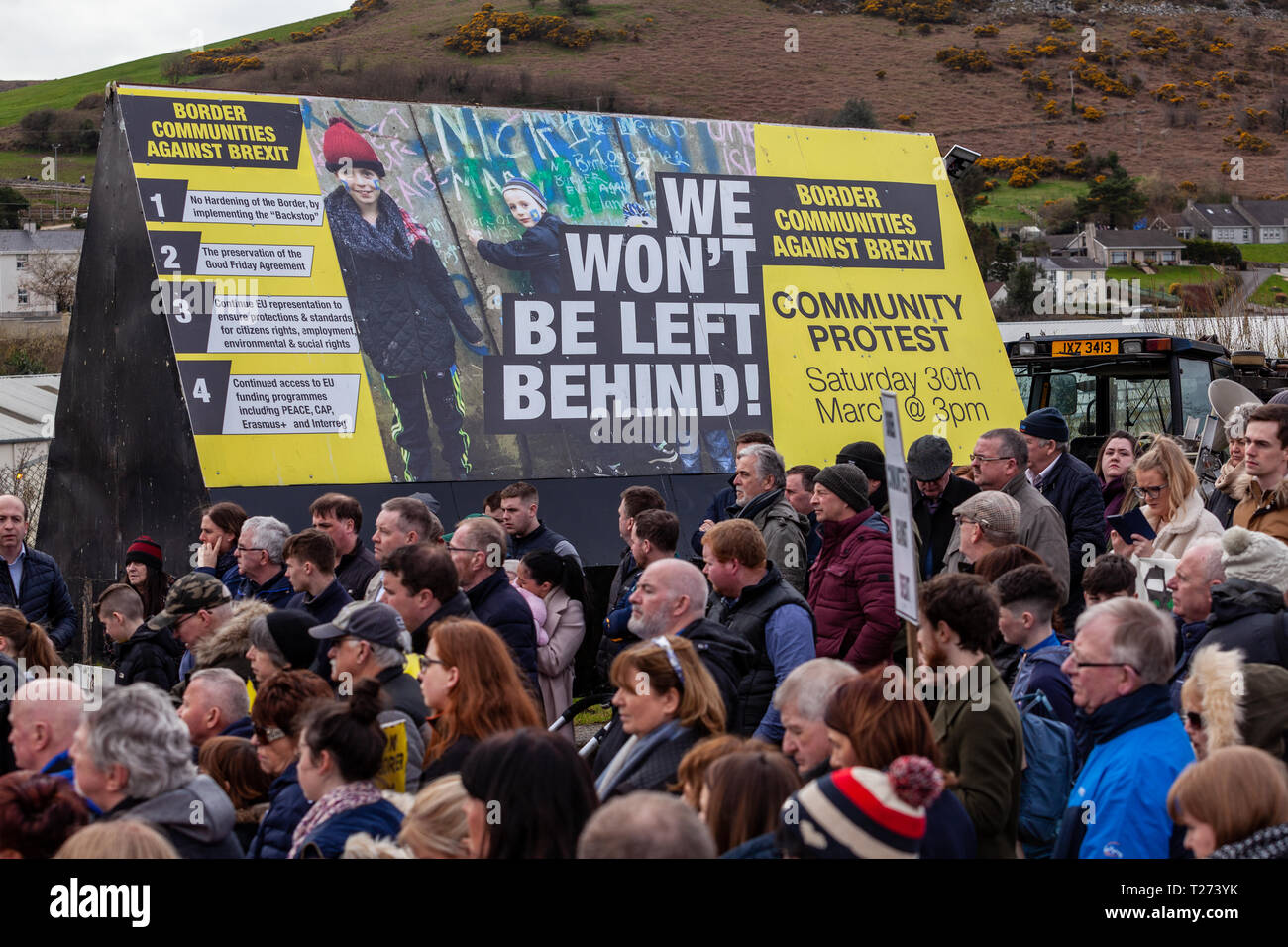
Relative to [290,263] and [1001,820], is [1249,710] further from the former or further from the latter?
[290,263]

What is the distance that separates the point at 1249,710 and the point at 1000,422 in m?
8.97

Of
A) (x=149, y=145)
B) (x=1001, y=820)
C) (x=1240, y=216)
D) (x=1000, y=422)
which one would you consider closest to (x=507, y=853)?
(x=1001, y=820)

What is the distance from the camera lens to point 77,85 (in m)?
119

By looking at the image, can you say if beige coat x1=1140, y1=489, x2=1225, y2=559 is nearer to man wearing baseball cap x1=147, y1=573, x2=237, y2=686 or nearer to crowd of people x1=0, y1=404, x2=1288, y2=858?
crowd of people x1=0, y1=404, x2=1288, y2=858

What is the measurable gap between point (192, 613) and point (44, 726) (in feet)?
6.48

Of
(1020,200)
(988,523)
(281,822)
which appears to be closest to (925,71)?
(1020,200)

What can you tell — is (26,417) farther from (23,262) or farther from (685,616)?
(23,262)

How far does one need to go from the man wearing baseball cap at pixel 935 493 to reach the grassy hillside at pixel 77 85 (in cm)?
10180

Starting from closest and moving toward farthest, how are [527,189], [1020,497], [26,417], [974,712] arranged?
1. [974,712]
2. [1020,497]
3. [527,189]
4. [26,417]

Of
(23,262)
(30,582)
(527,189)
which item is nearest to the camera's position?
(30,582)

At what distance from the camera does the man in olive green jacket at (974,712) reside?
4.30 metres

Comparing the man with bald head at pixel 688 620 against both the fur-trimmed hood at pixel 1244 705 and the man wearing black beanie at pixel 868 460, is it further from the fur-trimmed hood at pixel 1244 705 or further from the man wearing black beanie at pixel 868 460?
the man wearing black beanie at pixel 868 460

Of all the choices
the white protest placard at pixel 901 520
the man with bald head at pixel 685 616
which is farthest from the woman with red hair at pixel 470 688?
the white protest placard at pixel 901 520

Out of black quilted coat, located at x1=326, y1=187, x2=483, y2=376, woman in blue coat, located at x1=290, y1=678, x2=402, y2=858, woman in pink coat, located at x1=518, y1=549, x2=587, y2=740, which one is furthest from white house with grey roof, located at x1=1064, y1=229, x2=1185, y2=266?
woman in blue coat, located at x1=290, y1=678, x2=402, y2=858
